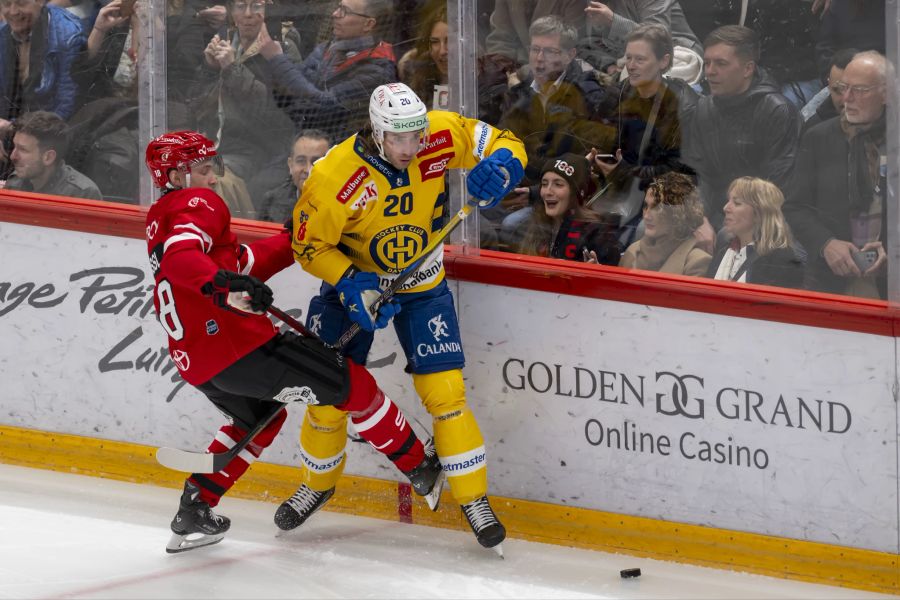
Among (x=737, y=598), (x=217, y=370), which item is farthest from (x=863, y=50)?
(x=217, y=370)

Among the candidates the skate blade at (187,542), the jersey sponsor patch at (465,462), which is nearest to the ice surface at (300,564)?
the skate blade at (187,542)

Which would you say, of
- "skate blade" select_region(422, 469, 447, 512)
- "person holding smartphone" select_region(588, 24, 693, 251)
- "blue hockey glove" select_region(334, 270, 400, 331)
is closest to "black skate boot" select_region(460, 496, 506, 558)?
"skate blade" select_region(422, 469, 447, 512)

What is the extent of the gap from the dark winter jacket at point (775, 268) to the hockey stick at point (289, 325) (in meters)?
0.74

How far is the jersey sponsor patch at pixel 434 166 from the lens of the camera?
373cm

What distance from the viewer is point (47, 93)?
4.53 meters

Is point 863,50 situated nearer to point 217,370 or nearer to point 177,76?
point 217,370

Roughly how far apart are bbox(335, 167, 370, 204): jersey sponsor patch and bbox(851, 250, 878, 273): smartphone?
1269 mm

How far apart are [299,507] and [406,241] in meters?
0.85

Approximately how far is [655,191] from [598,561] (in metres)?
1.01

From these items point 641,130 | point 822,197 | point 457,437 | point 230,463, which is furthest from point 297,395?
point 822,197

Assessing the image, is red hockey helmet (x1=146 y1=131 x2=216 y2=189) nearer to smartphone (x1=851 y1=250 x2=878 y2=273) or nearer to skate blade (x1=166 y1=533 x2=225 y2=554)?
skate blade (x1=166 y1=533 x2=225 y2=554)

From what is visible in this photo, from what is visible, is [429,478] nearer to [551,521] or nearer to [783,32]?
[551,521]

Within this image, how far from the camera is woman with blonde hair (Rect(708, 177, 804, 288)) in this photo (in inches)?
140

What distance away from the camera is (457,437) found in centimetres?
376
